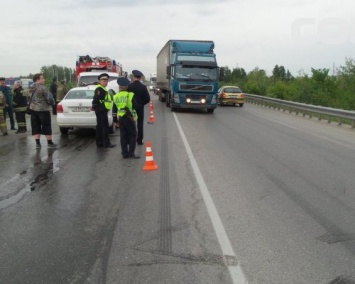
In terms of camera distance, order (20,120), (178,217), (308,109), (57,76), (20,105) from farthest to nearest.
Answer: (57,76) < (308,109) < (20,120) < (20,105) < (178,217)

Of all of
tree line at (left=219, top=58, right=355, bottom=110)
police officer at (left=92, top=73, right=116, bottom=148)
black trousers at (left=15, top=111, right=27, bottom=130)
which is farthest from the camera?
tree line at (left=219, top=58, right=355, bottom=110)

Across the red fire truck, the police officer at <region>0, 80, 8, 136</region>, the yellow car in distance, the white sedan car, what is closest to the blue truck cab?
the red fire truck

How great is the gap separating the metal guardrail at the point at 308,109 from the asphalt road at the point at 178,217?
25.3 ft

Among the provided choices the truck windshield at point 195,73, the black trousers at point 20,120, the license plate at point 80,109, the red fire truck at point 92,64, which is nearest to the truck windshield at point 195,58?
the truck windshield at point 195,73

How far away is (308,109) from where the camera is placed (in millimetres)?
21484

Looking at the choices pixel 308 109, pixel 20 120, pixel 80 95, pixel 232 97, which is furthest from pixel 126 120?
pixel 232 97

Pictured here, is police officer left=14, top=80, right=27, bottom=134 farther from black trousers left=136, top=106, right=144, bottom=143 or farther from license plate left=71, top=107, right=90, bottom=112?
black trousers left=136, top=106, right=144, bottom=143

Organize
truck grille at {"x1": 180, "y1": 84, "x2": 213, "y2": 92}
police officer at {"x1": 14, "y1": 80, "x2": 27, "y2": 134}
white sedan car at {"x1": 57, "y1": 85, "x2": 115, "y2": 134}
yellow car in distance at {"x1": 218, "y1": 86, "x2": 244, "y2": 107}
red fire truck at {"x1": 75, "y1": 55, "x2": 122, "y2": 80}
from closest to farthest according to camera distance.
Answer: white sedan car at {"x1": 57, "y1": 85, "x2": 115, "y2": 134} < police officer at {"x1": 14, "y1": 80, "x2": 27, "y2": 134} < truck grille at {"x1": 180, "y1": 84, "x2": 213, "y2": 92} < red fire truck at {"x1": 75, "y1": 55, "x2": 122, "y2": 80} < yellow car in distance at {"x1": 218, "y1": 86, "x2": 244, "y2": 107}

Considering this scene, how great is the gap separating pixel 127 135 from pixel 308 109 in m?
14.4

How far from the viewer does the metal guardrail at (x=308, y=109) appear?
56.9 feet

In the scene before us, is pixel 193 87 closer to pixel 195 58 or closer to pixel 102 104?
pixel 195 58

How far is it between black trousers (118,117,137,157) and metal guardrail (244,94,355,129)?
34.6 feet

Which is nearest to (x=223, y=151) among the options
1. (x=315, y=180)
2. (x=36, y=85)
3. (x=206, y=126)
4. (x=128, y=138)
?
(x=128, y=138)

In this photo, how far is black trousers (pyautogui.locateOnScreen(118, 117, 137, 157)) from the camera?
941 centimetres
